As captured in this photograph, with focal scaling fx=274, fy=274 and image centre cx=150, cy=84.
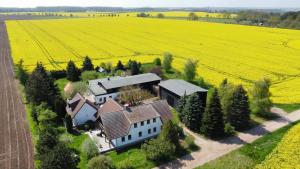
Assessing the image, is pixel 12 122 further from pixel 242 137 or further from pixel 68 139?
pixel 242 137

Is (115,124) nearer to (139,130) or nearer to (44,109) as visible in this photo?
(139,130)

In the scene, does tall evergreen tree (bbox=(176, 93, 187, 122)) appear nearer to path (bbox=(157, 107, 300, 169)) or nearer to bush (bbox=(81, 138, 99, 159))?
path (bbox=(157, 107, 300, 169))

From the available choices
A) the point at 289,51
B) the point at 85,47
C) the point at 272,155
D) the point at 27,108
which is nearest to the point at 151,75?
the point at 27,108

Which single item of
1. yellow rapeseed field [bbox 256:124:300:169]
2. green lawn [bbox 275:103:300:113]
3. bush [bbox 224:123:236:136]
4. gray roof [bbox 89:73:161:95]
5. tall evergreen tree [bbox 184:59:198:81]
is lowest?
yellow rapeseed field [bbox 256:124:300:169]

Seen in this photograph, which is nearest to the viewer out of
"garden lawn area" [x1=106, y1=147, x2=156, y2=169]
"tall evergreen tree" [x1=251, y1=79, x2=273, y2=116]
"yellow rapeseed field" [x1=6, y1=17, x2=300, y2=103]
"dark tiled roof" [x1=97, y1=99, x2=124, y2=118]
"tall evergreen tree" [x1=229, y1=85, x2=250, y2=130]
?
"garden lawn area" [x1=106, y1=147, x2=156, y2=169]

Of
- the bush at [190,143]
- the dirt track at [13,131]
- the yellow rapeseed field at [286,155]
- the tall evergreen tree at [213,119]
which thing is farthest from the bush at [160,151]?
the dirt track at [13,131]

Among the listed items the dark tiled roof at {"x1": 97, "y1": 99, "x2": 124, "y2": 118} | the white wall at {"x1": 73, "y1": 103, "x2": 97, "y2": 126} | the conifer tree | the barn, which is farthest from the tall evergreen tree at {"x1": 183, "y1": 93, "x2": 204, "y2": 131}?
the white wall at {"x1": 73, "y1": 103, "x2": 97, "y2": 126}

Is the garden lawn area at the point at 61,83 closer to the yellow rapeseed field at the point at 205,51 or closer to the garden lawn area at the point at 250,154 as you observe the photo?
the yellow rapeseed field at the point at 205,51
